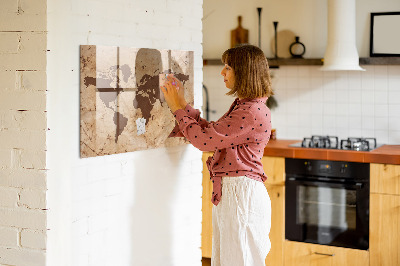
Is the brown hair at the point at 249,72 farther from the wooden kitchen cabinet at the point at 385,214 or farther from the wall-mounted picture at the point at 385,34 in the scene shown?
the wall-mounted picture at the point at 385,34

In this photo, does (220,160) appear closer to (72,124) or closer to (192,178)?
(192,178)

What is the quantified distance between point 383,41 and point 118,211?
112 inches

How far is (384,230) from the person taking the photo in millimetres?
4070

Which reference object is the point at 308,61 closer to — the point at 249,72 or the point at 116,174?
the point at 249,72

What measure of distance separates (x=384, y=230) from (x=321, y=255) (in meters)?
0.50

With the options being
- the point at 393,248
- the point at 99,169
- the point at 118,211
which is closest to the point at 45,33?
the point at 99,169

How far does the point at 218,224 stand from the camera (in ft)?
9.52

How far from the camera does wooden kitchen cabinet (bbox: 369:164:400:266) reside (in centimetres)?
402

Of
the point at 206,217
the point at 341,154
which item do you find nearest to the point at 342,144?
the point at 341,154

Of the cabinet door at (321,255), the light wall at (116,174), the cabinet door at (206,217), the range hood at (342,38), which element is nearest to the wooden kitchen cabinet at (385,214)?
the cabinet door at (321,255)

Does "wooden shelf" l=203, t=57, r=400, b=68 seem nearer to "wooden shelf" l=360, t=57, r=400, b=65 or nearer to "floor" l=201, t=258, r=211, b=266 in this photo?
"wooden shelf" l=360, t=57, r=400, b=65

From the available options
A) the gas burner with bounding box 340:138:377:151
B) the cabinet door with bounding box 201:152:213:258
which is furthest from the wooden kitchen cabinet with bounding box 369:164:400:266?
the cabinet door with bounding box 201:152:213:258

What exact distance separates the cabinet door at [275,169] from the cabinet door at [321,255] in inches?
18.1

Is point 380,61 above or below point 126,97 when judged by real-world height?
above
